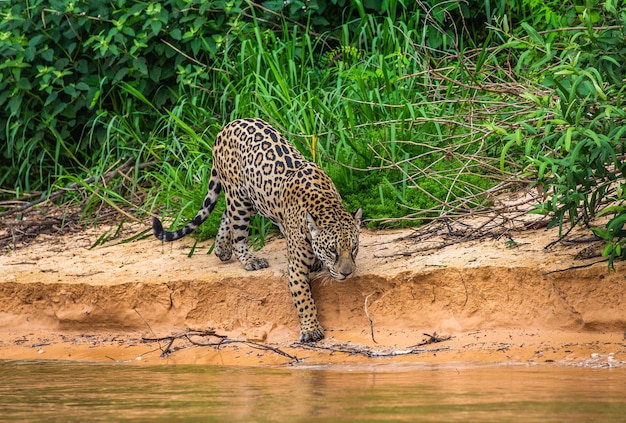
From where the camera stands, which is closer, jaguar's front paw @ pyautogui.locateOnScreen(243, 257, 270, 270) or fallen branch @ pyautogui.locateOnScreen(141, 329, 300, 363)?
fallen branch @ pyautogui.locateOnScreen(141, 329, 300, 363)

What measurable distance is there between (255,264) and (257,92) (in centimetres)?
194

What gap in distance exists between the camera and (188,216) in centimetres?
866

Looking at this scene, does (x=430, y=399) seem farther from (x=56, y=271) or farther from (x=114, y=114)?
(x=114, y=114)

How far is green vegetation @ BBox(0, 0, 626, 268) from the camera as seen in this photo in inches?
323

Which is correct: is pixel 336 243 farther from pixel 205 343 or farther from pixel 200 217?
pixel 200 217

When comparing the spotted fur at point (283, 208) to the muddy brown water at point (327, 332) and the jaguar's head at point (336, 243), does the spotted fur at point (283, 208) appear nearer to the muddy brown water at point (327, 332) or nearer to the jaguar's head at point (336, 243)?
the jaguar's head at point (336, 243)

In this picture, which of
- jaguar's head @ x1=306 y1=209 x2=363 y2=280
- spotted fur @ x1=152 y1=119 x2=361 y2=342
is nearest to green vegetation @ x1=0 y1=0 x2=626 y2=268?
spotted fur @ x1=152 y1=119 x2=361 y2=342

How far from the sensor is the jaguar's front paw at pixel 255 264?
769cm

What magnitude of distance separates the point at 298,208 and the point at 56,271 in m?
2.18

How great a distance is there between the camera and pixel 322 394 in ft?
16.6

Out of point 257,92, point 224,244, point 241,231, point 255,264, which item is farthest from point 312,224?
point 257,92

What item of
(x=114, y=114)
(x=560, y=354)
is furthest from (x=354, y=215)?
(x=114, y=114)

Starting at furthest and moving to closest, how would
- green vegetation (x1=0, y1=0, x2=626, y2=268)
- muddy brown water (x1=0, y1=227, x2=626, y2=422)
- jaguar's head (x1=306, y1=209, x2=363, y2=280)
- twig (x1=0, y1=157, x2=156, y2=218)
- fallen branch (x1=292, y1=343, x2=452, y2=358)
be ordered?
twig (x1=0, y1=157, x2=156, y2=218) → green vegetation (x1=0, y1=0, x2=626, y2=268) → jaguar's head (x1=306, y1=209, x2=363, y2=280) → fallen branch (x1=292, y1=343, x2=452, y2=358) → muddy brown water (x1=0, y1=227, x2=626, y2=422)

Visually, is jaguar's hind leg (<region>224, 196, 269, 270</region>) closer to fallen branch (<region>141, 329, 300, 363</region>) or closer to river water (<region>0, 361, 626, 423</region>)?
fallen branch (<region>141, 329, 300, 363</region>)
